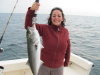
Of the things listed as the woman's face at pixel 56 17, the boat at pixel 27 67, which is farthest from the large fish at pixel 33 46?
the boat at pixel 27 67

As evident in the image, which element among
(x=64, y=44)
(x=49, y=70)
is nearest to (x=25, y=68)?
(x=49, y=70)

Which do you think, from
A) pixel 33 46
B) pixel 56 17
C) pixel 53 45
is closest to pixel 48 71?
pixel 53 45

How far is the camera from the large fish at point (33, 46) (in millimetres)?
1842

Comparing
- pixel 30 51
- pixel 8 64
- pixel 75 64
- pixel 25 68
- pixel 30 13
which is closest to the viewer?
pixel 30 51

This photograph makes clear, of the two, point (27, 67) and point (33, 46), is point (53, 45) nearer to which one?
point (33, 46)

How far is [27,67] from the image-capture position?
3.69m

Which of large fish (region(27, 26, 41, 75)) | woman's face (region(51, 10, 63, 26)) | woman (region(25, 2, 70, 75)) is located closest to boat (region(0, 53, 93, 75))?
woman (region(25, 2, 70, 75))

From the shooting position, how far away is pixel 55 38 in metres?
2.36

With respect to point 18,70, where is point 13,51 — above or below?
below

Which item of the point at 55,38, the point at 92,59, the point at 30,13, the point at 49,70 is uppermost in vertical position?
the point at 30,13

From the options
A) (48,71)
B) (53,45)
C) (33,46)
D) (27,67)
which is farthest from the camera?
(27,67)

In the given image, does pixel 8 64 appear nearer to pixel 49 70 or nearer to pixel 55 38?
pixel 49 70

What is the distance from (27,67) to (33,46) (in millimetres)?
1992

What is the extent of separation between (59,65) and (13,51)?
25.6ft
